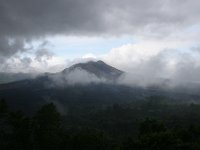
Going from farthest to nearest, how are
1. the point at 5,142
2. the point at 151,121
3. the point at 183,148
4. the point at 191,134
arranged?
the point at 5,142
the point at 151,121
the point at 191,134
the point at 183,148

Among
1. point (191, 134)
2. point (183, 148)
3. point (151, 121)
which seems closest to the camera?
point (183, 148)

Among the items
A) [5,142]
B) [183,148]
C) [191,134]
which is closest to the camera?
[183,148]

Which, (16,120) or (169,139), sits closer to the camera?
(169,139)

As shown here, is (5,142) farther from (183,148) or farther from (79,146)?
(183,148)

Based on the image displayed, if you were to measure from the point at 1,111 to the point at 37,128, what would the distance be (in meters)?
10.5

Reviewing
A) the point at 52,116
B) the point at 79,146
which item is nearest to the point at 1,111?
the point at 52,116

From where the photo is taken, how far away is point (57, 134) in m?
90.1

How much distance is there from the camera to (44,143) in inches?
3425

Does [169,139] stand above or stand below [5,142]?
above

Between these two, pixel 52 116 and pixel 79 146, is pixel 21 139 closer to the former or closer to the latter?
pixel 52 116

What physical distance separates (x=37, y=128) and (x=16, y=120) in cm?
560

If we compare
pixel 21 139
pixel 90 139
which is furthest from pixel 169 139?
pixel 21 139

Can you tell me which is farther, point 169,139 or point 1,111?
point 1,111

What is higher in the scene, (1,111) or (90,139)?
(1,111)
